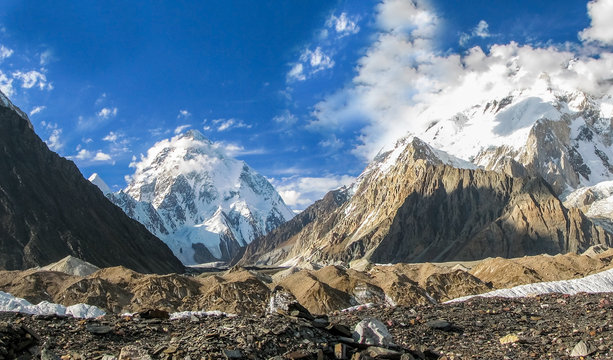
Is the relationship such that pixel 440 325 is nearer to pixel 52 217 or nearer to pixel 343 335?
pixel 343 335

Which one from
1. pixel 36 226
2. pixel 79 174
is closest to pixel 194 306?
pixel 36 226

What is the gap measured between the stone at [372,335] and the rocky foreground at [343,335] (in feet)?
0.09

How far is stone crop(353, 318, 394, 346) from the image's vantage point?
13318 mm

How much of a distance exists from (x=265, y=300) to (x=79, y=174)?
123 m

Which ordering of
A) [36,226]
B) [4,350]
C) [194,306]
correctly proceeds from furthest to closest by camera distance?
[36,226]
[194,306]
[4,350]

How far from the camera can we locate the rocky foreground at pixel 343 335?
11.8m

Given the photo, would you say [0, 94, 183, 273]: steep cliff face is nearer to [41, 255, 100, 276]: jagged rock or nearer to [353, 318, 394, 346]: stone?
[41, 255, 100, 276]: jagged rock

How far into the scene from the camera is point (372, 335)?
44.3 feet

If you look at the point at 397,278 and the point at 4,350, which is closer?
the point at 4,350

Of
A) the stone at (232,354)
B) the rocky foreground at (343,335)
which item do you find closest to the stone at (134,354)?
the rocky foreground at (343,335)

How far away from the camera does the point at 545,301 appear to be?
72.9 ft

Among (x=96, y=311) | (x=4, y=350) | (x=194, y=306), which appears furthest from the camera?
(x=194, y=306)

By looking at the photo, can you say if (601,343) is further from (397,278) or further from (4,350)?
(397,278)

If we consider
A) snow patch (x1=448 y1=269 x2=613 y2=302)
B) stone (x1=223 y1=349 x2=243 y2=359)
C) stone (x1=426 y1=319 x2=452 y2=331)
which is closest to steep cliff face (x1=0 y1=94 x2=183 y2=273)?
snow patch (x1=448 y1=269 x2=613 y2=302)
